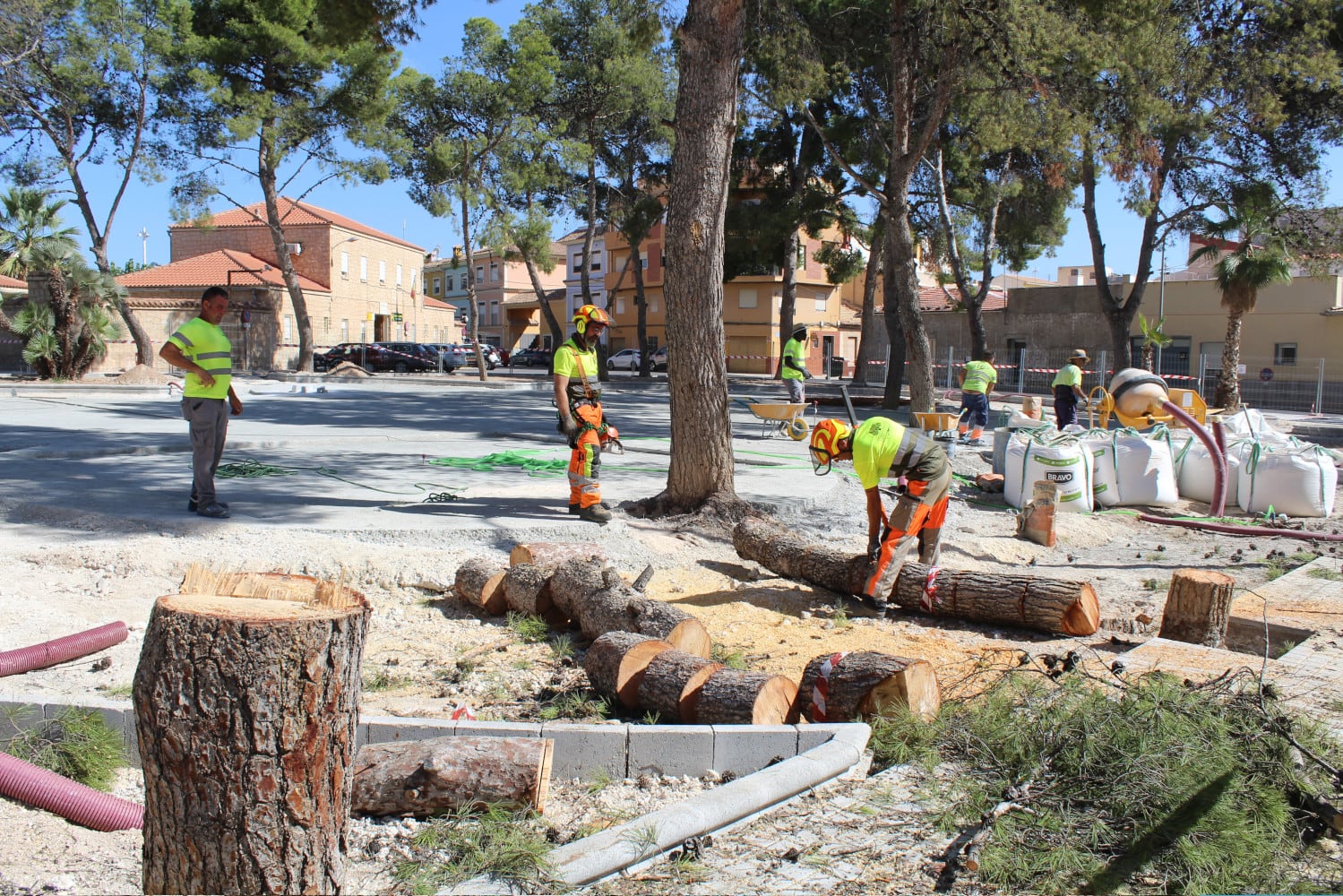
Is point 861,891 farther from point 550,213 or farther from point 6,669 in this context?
point 550,213

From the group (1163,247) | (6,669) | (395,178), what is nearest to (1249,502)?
(6,669)

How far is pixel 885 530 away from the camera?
21.1ft

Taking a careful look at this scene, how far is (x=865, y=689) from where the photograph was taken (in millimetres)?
4055

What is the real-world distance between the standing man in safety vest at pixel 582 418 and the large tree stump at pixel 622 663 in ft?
Result: 10.4

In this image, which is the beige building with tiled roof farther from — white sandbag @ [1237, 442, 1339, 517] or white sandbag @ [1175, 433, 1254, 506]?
white sandbag @ [1237, 442, 1339, 517]

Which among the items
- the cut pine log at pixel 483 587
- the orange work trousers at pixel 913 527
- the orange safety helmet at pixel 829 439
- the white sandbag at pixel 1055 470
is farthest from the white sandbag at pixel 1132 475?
the cut pine log at pixel 483 587

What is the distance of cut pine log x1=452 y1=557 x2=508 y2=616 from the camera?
5.80 meters

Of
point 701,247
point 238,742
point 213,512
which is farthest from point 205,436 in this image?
point 238,742

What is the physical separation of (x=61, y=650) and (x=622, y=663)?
2.50 m

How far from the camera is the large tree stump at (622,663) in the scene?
4316 millimetres

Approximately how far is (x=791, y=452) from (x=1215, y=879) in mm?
10533

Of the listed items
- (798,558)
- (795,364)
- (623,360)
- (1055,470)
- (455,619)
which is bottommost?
(455,619)

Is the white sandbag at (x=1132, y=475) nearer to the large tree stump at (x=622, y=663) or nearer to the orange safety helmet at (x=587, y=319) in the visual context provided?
the orange safety helmet at (x=587, y=319)

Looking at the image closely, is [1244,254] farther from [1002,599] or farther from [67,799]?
[67,799]
